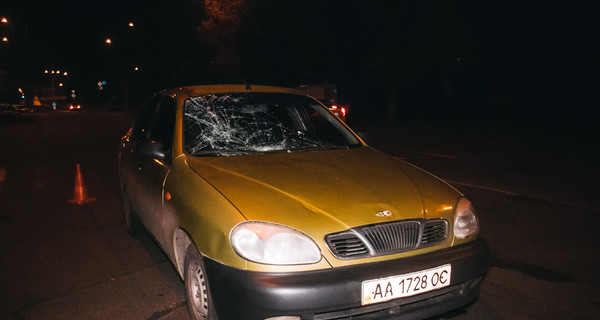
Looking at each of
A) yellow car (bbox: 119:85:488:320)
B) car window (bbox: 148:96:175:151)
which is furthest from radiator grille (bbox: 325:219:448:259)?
car window (bbox: 148:96:175:151)

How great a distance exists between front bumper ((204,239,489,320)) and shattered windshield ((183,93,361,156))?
1.33 metres

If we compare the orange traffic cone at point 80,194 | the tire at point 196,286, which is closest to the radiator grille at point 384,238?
the tire at point 196,286

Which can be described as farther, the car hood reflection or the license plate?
the car hood reflection

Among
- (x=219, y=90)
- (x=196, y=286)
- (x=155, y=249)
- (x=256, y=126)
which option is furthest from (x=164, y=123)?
(x=196, y=286)

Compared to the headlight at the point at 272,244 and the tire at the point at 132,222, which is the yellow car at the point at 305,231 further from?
the tire at the point at 132,222

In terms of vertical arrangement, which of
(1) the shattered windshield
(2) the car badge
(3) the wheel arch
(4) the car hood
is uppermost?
(1) the shattered windshield

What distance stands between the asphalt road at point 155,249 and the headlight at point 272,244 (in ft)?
3.87

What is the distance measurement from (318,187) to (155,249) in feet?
8.31

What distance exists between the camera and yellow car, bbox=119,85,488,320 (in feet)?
8.46

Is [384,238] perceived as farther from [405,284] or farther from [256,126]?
[256,126]

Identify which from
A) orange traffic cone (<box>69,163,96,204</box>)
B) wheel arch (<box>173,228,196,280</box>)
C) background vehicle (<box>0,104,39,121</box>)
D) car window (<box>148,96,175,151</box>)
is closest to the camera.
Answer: wheel arch (<box>173,228,196,280</box>)

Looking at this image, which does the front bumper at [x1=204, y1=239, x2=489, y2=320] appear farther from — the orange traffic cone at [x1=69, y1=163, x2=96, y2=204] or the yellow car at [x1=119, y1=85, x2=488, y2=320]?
the orange traffic cone at [x1=69, y1=163, x2=96, y2=204]

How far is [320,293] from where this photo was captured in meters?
2.51

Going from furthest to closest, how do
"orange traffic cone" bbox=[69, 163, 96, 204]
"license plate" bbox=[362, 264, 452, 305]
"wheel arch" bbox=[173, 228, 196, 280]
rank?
1. "orange traffic cone" bbox=[69, 163, 96, 204]
2. "wheel arch" bbox=[173, 228, 196, 280]
3. "license plate" bbox=[362, 264, 452, 305]
